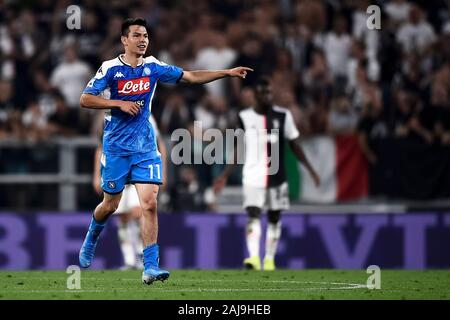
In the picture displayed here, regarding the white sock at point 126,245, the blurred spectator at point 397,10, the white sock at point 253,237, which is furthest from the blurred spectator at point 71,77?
the blurred spectator at point 397,10

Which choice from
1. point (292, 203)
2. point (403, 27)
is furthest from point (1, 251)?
point (403, 27)

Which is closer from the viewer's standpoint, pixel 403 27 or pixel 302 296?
pixel 302 296

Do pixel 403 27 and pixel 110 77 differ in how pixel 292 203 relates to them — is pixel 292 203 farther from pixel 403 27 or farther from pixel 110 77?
pixel 110 77

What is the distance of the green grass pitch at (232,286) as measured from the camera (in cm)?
1057

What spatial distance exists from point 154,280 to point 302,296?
1.59 m

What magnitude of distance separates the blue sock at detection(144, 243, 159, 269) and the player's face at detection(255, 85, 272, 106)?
199 inches

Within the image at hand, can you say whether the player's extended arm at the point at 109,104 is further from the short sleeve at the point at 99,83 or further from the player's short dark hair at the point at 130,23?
the player's short dark hair at the point at 130,23

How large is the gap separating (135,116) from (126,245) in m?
5.46

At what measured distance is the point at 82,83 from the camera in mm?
19953

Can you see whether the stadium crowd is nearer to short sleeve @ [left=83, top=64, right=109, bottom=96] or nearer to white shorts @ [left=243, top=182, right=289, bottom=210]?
white shorts @ [left=243, top=182, right=289, bottom=210]

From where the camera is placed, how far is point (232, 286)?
1184 centimetres

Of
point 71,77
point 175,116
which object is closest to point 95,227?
point 175,116

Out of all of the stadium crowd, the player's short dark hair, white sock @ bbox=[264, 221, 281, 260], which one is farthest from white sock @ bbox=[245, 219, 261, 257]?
the player's short dark hair
